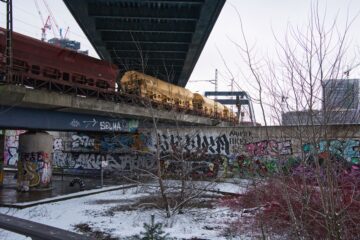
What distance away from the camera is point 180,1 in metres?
25.3

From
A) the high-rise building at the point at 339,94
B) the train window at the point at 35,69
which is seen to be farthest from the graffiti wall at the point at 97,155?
the high-rise building at the point at 339,94

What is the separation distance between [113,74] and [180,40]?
903 cm

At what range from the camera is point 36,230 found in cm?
314

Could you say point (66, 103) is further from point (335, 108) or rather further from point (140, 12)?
point (335, 108)

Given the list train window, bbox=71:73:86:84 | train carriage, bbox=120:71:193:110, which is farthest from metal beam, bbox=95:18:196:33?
train window, bbox=71:73:86:84

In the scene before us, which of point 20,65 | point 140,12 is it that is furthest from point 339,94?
point 140,12

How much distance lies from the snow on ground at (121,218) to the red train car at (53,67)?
19.5ft

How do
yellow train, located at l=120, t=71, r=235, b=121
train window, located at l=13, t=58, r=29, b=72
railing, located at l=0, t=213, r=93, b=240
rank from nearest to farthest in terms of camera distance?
1. railing, located at l=0, t=213, r=93, b=240
2. train window, located at l=13, t=58, r=29, b=72
3. yellow train, located at l=120, t=71, r=235, b=121

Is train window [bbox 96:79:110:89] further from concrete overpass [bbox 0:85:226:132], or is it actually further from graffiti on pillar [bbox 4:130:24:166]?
graffiti on pillar [bbox 4:130:24:166]

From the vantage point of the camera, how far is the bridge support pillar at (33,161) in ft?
73.3

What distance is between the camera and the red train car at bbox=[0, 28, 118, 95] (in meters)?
18.9

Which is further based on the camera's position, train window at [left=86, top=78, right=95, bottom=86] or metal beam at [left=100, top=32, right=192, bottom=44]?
metal beam at [left=100, top=32, right=192, bottom=44]

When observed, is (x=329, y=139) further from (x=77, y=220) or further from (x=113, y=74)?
(x=113, y=74)

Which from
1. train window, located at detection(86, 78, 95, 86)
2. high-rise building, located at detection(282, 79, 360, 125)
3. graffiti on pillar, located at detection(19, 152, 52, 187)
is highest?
train window, located at detection(86, 78, 95, 86)
